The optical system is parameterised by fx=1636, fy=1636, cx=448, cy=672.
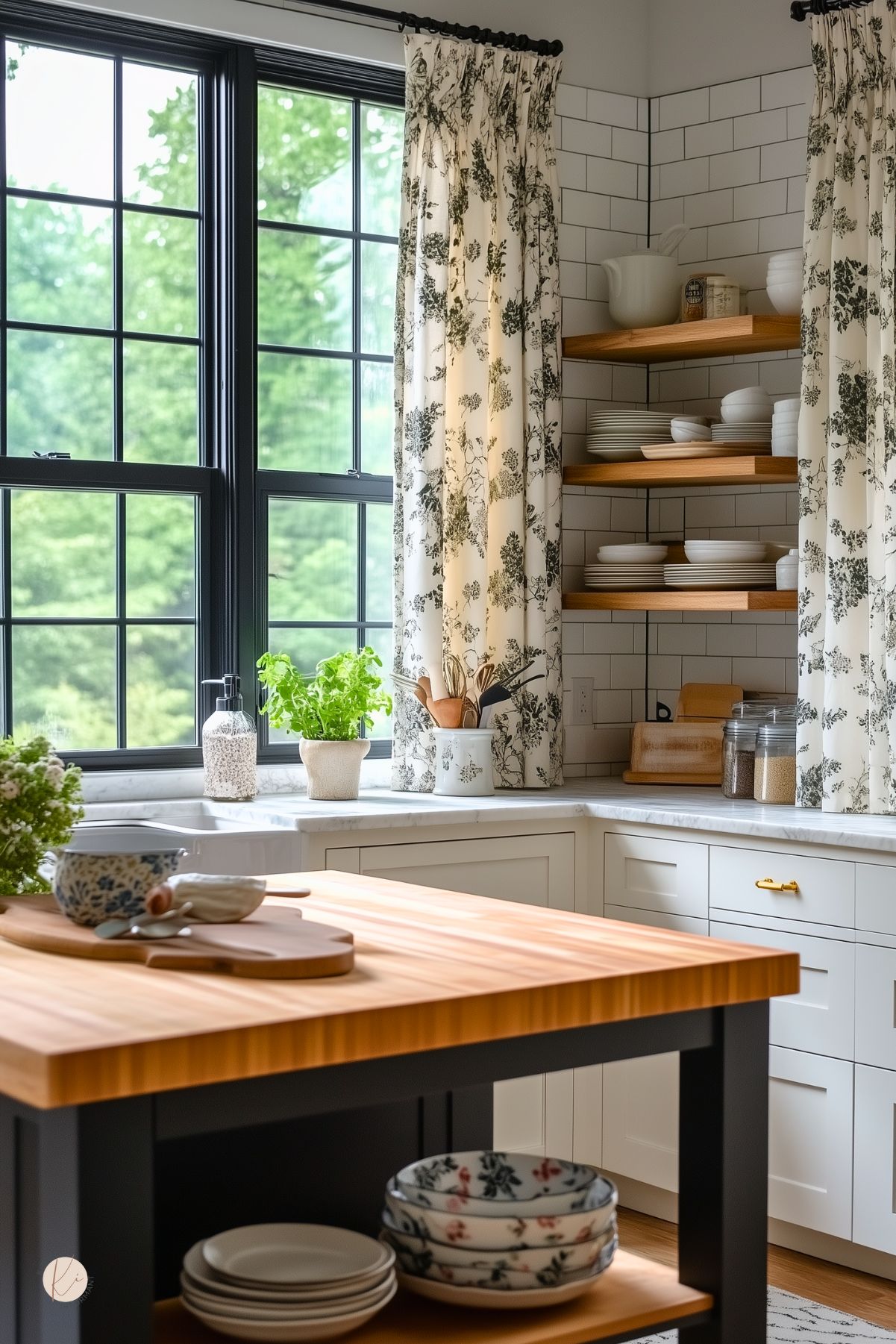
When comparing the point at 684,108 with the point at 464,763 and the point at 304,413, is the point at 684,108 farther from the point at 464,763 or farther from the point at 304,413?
the point at 464,763

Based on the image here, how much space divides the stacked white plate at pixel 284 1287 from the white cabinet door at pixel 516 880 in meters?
2.09

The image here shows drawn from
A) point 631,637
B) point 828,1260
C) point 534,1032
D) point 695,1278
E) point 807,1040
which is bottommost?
point 828,1260

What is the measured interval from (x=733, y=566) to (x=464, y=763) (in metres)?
0.92

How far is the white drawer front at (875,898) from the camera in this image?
3436mm

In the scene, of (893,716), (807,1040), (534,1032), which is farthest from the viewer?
(893,716)

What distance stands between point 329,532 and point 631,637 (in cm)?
106

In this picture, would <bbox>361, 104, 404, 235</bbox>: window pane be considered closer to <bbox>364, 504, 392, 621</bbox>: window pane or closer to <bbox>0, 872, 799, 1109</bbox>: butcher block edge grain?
<bbox>364, 504, 392, 621</bbox>: window pane

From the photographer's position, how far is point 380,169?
4.51 meters

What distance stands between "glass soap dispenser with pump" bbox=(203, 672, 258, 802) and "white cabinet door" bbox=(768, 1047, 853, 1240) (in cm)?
144

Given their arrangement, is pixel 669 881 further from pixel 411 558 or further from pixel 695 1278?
pixel 695 1278

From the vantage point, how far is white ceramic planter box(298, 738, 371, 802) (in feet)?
13.3

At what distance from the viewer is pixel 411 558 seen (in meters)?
4.30

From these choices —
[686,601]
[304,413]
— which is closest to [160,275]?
[304,413]

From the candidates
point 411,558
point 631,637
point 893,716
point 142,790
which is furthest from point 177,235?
point 893,716
